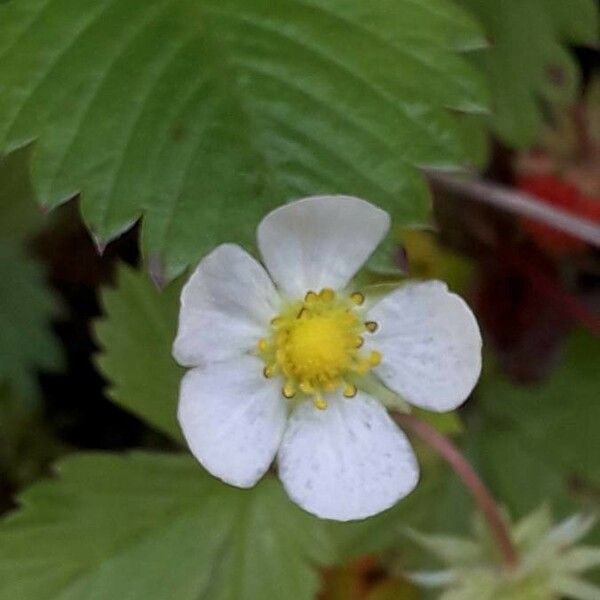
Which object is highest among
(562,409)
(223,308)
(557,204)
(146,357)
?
(223,308)

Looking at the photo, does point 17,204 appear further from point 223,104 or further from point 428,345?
point 428,345

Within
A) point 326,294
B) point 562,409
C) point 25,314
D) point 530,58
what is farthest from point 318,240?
point 562,409

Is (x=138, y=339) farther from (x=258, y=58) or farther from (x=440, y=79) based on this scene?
(x=440, y=79)

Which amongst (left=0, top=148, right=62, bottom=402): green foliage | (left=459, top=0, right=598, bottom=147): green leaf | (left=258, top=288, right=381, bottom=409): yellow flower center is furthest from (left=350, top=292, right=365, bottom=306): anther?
(left=0, top=148, right=62, bottom=402): green foliage

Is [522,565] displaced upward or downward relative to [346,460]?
downward

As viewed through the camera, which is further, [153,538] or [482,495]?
[153,538]

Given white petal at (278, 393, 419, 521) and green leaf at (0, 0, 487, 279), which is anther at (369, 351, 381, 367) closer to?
white petal at (278, 393, 419, 521)

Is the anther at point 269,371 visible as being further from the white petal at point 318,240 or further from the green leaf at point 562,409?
the green leaf at point 562,409
